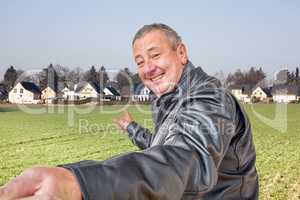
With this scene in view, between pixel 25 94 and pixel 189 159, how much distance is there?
125 m

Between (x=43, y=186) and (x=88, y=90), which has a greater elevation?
(x=88, y=90)

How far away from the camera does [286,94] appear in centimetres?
14275

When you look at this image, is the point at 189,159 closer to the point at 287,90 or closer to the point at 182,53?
the point at 182,53

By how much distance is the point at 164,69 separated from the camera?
2.10 meters

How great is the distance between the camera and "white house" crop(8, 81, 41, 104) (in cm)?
12056

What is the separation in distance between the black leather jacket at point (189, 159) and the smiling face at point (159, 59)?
2.9 inches

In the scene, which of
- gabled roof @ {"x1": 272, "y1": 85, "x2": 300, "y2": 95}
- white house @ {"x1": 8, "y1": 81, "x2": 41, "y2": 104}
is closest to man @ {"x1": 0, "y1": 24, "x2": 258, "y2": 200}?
white house @ {"x1": 8, "y1": 81, "x2": 41, "y2": 104}

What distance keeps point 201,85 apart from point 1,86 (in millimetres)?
135511

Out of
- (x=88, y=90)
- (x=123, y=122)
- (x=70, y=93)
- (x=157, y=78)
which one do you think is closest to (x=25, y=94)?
(x=70, y=93)

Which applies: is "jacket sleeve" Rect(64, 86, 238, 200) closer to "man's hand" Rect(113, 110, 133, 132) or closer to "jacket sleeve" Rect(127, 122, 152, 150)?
"jacket sleeve" Rect(127, 122, 152, 150)

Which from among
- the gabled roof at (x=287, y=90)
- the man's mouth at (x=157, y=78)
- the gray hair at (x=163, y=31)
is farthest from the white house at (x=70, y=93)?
the gray hair at (x=163, y=31)

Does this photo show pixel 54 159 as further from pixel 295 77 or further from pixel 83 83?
pixel 295 77

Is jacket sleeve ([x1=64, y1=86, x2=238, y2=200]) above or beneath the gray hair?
beneath

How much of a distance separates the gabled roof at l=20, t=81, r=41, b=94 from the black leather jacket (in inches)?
4899
